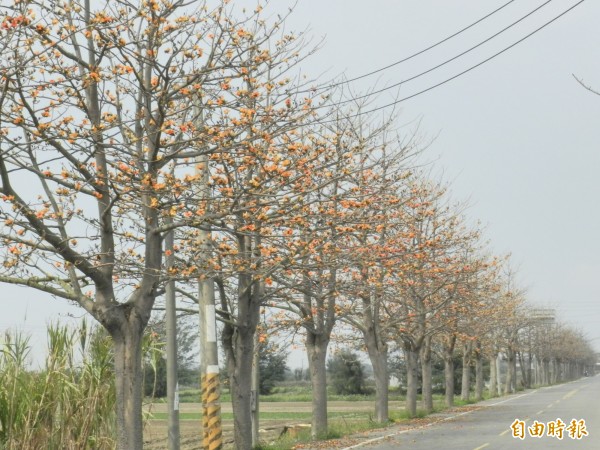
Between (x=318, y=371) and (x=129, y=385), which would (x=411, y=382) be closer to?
(x=318, y=371)

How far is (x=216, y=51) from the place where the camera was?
13336mm

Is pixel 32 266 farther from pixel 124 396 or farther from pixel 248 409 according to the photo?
pixel 248 409

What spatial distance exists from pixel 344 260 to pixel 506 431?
11.6m

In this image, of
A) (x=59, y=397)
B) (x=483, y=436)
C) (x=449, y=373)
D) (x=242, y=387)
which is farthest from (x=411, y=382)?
(x=59, y=397)

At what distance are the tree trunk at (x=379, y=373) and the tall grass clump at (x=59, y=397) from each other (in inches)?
703

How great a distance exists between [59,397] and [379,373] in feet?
65.7

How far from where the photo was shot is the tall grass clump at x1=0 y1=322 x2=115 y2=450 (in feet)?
42.4

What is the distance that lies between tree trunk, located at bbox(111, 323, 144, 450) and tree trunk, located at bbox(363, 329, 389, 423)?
18712 millimetres

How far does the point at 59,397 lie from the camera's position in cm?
1330

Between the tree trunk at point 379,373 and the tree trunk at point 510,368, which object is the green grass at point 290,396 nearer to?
the tree trunk at point 510,368

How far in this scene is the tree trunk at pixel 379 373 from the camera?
3130 centimetres

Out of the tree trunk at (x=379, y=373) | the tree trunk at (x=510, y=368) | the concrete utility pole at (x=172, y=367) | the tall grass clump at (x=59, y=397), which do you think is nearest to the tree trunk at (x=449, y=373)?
the tree trunk at (x=379, y=373)

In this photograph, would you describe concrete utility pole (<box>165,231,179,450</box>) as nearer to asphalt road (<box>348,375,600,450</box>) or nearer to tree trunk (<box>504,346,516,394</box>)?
asphalt road (<box>348,375,600,450</box>)

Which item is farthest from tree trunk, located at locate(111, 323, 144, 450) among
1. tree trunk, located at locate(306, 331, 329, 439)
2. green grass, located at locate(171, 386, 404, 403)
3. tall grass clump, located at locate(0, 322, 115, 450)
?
green grass, located at locate(171, 386, 404, 403)
